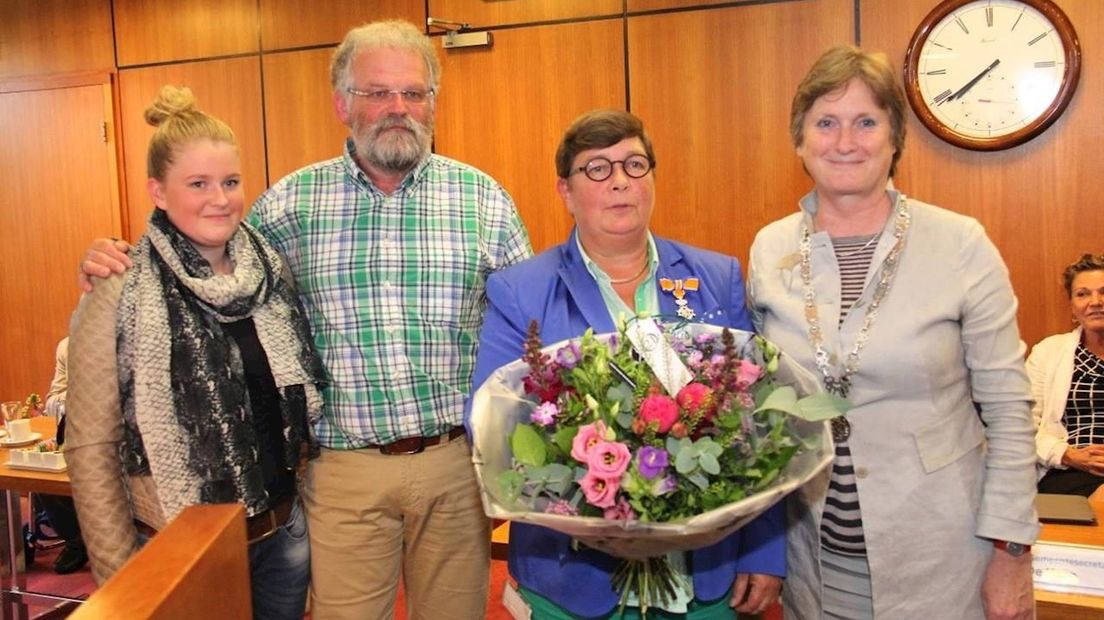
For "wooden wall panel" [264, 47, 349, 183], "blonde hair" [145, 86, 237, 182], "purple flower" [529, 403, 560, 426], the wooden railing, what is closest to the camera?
the wooden railing

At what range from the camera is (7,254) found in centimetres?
635

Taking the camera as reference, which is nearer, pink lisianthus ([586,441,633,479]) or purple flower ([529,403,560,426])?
pink lisianthus ([586,441,633,479])

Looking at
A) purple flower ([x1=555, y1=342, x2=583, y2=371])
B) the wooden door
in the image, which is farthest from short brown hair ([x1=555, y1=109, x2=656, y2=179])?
the wooden door

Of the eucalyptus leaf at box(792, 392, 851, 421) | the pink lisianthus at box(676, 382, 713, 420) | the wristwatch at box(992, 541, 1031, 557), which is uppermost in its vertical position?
the pink lisianthus at box(676, 382, 713, 420)

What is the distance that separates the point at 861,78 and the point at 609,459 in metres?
0.97

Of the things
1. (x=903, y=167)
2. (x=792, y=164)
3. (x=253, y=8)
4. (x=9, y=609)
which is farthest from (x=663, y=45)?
(x=9, y=609)

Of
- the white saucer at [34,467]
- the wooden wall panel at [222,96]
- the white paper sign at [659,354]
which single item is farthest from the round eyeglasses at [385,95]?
the wooden wall panel at [222,96]

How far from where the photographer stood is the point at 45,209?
621 centimetres

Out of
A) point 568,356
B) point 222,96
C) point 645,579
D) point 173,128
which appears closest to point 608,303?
point 568,356

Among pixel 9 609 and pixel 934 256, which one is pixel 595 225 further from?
pixel 9 609

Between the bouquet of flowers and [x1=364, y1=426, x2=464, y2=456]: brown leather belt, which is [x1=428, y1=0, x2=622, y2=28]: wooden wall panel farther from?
the bouquet of flowers

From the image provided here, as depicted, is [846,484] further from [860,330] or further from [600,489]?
[600,489]

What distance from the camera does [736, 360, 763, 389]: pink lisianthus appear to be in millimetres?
1443

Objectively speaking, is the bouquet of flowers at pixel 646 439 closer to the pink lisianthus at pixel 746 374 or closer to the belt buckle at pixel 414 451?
the pink lisianthus at pixel 746 374
